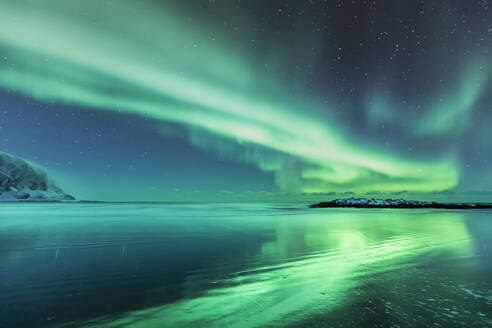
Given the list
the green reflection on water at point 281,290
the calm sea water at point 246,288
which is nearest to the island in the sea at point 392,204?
the calm sea water at point 246,288

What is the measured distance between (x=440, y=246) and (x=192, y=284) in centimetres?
1128

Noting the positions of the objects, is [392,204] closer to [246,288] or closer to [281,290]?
[281,290]

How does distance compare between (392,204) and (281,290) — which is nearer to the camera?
(281,290)

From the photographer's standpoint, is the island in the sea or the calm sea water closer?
the calm sea water

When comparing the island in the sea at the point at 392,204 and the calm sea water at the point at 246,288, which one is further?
the island in the sea at the point at 392,204

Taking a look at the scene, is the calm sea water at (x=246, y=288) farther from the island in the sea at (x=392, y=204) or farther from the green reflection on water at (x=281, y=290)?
the island in the sea at (x=392, y=204)

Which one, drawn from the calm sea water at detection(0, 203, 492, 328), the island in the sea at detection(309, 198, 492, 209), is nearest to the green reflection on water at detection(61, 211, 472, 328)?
the calm sea water at detection(0, 203, 492, 328)

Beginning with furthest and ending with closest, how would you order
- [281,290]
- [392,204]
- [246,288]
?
[392,204] → [246,288] → [281,290]

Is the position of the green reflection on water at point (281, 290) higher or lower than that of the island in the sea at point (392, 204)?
lower

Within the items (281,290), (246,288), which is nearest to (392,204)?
(281,290)

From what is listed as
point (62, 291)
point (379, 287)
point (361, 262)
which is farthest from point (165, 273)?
point (361, 262)

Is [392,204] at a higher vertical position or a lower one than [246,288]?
higher

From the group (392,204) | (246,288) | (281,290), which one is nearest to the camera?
(281,290)

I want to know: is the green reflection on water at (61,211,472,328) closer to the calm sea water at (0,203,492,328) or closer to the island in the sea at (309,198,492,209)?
the calm sea water at (0,203,492,328)
